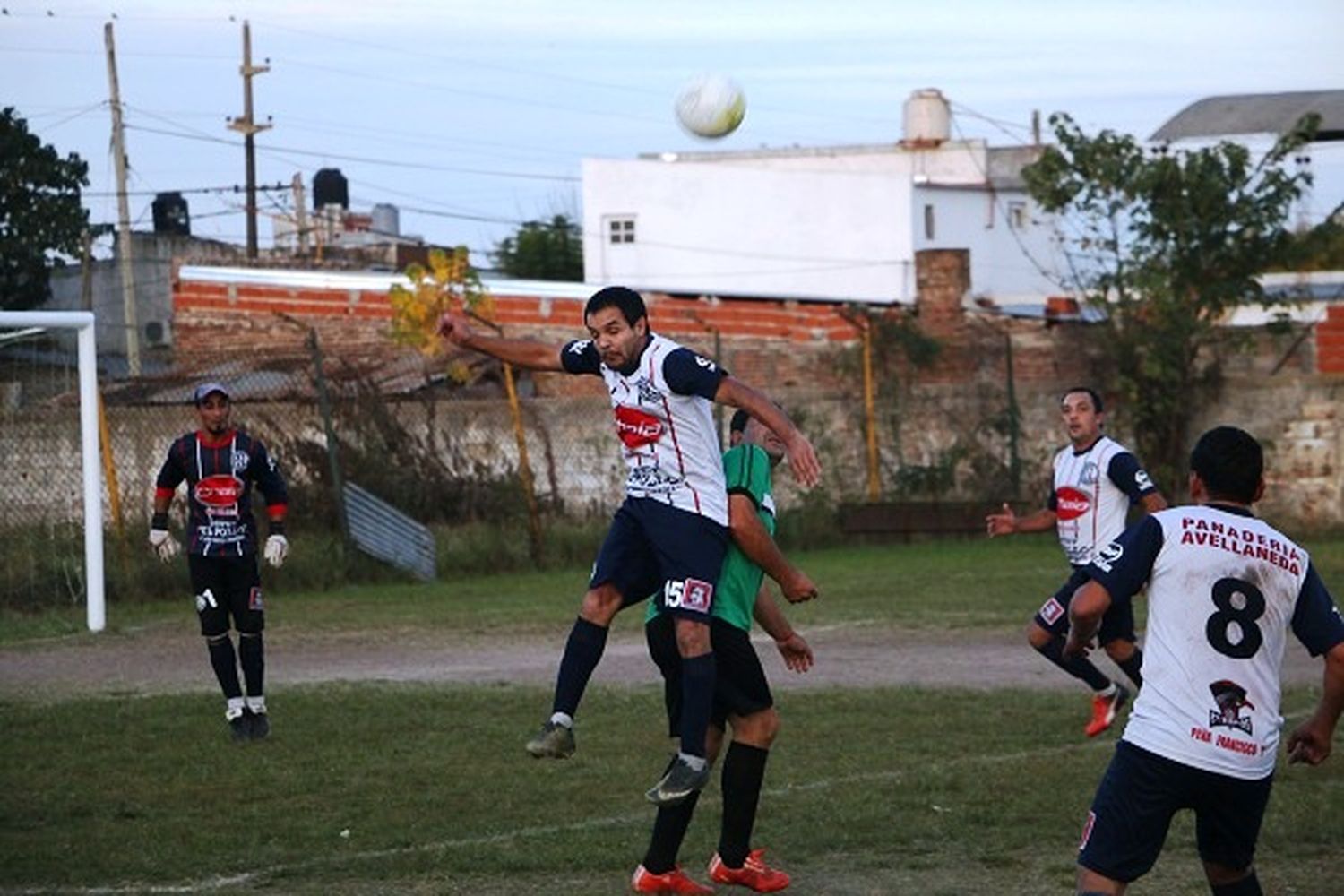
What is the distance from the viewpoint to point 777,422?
8219 millimetres

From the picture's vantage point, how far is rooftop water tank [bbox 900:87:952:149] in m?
73.9

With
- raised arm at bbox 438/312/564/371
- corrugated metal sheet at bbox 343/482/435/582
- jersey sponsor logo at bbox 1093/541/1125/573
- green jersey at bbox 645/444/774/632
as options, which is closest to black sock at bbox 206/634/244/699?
raised arm at bbox 438/312/564/371

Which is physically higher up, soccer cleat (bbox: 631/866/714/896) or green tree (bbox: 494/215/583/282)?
green tree (bbox: 494/215/583/282)

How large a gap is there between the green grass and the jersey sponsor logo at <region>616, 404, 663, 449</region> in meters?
1.71

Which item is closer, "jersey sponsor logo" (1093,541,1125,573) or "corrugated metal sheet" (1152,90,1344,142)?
"jersey sponsor logo" (1093,541,1125,573)

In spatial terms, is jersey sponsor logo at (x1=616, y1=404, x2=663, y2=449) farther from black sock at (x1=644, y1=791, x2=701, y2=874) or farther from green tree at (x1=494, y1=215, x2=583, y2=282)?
green tree at (x1=494, y1=215, x2=583, y2=282)

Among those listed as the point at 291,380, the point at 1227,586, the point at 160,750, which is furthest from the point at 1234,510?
the point at 291,380

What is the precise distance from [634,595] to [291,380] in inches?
676

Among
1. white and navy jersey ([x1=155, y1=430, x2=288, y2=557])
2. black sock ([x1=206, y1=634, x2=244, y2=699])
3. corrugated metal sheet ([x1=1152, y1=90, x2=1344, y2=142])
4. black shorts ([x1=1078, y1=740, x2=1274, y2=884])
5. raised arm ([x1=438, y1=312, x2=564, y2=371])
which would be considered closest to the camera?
black shorts ([x1=1078, y1=740, x2=1274, y2=884])

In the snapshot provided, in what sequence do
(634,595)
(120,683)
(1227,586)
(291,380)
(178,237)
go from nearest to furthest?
1. (1227,586)
2. (634,595)
3. (120,683)
4. (291,380)
5. (178,237)

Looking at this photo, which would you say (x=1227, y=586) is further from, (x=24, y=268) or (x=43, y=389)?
(x=24, y=268)

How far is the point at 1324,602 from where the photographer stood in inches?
Result: 261

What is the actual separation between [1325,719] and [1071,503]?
6.54 metres

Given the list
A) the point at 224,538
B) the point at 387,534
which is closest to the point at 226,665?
the point at 224,538
